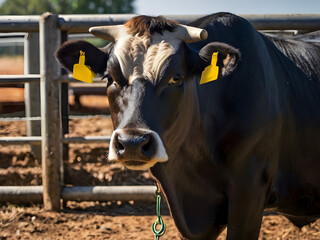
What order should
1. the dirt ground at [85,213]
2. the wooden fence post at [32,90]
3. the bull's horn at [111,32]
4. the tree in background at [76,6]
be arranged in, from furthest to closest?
the tree in background at [76,6] < the wooden fence post at [32,90] < the dirt ground at [85,213] < the bull's horn at [111,32]

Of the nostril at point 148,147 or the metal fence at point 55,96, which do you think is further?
the metal fence at point 55,96

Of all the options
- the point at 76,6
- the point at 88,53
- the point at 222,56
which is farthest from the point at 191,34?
the point at 76,6

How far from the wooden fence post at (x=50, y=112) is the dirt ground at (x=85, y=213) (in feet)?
0.82

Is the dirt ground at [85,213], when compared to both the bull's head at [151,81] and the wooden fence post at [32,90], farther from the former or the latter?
the bull's head at [151,81]

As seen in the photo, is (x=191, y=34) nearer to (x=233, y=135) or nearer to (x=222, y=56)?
(x=222, y=56)

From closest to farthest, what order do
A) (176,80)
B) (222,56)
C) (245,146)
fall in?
(176,80) → (222,56) → (245,146)

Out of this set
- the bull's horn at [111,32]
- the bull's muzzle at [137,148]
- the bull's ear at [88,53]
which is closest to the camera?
the bull's muzzle at [137,148]

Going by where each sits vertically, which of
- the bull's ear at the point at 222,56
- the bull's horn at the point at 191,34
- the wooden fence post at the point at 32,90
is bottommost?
the wooden fence post at the point at 32,90

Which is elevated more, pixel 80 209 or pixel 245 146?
pixel 245 146

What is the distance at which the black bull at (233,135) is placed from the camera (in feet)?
9.14

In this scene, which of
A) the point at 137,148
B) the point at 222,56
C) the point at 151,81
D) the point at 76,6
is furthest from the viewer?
the point at 76,6

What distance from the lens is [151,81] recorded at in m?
2.46

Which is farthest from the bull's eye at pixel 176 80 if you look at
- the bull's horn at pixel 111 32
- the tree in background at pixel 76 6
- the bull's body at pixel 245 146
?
the tree in background at pixel 76 6

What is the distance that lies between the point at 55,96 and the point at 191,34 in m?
2.21
